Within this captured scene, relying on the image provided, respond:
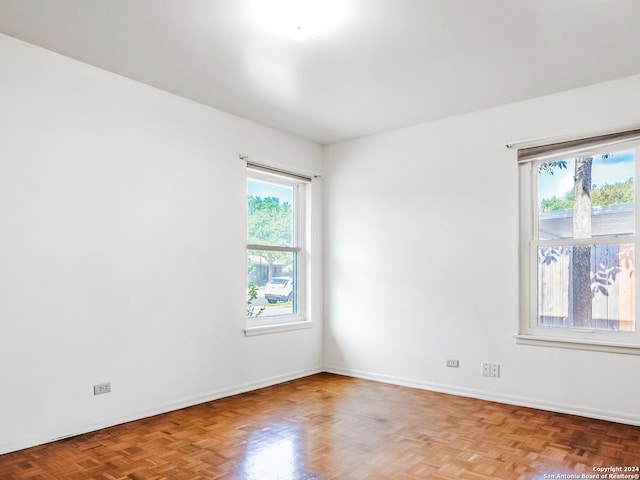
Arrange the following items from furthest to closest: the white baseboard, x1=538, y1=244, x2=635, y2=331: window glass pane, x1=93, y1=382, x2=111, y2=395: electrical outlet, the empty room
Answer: x1=538, y1=244, x2=635, y2=331: window glass pane → x1=93, y1=382, x2=111, y2=395: electrical outlet → the white baseboard → the empty room

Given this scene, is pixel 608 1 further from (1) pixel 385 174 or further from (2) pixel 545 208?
(1) pixel 385 174

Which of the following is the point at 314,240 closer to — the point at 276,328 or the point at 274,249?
the point at 274,249

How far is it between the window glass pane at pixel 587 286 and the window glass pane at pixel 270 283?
8.41ft

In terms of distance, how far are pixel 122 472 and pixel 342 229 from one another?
3.38m

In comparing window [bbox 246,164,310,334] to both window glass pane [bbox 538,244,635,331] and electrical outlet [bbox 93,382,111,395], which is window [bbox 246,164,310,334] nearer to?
electrical outlet [bbox 93,382,111,395]

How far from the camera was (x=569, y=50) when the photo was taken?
321 cm

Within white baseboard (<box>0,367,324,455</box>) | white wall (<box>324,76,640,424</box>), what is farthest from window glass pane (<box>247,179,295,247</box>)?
white baseboard (<box>0,367,324,455</box>)

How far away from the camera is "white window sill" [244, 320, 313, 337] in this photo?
4.61 m

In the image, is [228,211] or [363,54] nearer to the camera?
[363,54]

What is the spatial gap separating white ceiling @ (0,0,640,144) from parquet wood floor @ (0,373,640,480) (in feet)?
8.71

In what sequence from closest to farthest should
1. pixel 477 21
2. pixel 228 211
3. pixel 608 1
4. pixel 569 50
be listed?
pixel 608 1
pixel 477 21
pixel 569 50
pixel 228 211

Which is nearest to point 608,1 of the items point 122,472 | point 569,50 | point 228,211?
point 569,50

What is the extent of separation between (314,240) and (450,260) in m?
1.62

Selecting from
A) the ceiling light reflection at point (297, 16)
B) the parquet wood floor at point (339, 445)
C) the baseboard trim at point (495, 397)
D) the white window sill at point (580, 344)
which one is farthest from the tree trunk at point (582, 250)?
the ceiling light reflection at point (297, 16)
